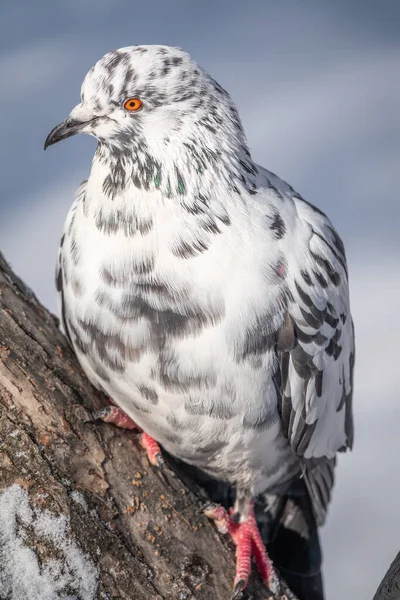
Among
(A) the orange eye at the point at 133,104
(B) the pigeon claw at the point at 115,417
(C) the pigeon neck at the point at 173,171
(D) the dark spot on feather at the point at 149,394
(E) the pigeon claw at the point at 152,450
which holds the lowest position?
(E) the pigeon claw at the point at 152,450

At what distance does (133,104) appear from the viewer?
111 inches

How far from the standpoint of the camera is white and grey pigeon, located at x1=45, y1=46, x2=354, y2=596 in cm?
288

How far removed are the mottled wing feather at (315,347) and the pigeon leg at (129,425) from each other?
59cm

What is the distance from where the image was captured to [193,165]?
2895mm

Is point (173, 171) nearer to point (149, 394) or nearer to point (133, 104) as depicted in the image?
point (133, 104)

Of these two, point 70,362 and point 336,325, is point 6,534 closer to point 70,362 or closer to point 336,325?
point 70,362

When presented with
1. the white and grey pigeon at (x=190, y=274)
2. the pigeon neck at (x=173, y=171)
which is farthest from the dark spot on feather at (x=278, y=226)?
the pigeon neck at (x=173, y=171)

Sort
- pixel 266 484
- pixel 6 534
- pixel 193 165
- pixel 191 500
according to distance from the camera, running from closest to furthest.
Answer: pixel 6 534 → pixel 193 165 → pixel 191 500 → pixel 266 484

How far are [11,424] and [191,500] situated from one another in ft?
2.93

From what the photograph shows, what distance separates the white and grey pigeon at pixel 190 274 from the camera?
2875mm

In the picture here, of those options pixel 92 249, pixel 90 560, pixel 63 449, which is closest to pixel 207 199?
pixel 92 249

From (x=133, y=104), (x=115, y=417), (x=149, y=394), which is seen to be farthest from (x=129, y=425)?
(x=133, y=104)

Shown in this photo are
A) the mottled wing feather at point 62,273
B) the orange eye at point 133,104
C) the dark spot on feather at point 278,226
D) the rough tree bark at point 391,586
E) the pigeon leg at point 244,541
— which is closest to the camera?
the orange eye at point 133,104

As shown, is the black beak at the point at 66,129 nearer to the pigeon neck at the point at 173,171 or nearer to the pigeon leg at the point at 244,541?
the pigeon neck at the point at 173,171
